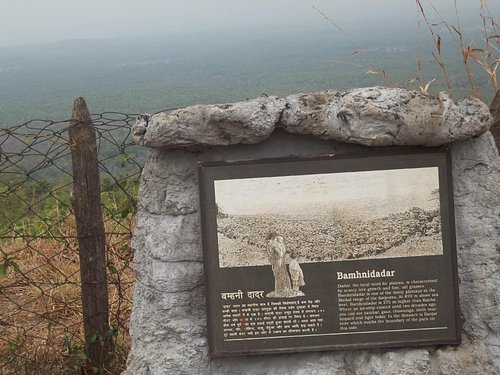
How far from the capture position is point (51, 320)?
4.00 m

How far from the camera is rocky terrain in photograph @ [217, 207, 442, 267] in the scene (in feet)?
9.77

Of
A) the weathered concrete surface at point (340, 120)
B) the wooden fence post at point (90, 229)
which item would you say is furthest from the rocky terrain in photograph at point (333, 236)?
the wooden fence post at point (90, 229)

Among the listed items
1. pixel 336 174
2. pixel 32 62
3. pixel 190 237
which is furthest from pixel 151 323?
pixel 32 62

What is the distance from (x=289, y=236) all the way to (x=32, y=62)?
187 ft

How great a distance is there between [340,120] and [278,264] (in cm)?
64

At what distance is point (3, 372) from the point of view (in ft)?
12.5

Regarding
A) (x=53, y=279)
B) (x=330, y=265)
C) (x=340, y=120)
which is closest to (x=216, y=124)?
(x=340, y=120)

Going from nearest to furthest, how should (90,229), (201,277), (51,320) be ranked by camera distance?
1. (201,277)
2. (90,229)
3. (51,320)

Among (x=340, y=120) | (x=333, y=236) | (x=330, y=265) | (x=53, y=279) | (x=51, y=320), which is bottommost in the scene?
(x=51, y=320)

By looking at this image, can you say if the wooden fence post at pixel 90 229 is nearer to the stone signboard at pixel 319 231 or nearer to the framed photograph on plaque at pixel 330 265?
the stone signboard at pixel 319 231

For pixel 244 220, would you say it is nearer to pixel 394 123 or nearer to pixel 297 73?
pixel 394 123

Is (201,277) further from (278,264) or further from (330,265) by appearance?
(330,265)

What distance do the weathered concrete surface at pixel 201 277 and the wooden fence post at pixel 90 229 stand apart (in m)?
0.49

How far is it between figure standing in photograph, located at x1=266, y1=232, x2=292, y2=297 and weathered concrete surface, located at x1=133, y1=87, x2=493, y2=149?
414 mm
